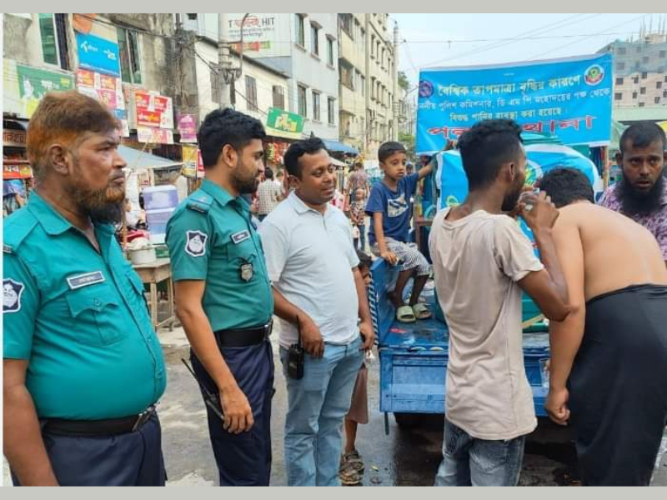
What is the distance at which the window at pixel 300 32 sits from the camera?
2211cm

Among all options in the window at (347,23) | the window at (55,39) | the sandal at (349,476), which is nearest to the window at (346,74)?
the window at (347,23)

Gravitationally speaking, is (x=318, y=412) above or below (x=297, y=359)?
below

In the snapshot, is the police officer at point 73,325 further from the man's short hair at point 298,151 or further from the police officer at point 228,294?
the man's short hair at point 298,151

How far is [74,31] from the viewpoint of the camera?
404 inches

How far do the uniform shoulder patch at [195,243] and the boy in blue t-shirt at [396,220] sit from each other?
2.13 metres

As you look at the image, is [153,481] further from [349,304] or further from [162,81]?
[162,81]

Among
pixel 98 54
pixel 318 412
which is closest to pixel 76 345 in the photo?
pixel 318 412

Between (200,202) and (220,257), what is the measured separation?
23cm

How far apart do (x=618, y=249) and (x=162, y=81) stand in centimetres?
1323

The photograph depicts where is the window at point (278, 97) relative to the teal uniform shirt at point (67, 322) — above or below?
above

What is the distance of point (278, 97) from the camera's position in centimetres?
2011

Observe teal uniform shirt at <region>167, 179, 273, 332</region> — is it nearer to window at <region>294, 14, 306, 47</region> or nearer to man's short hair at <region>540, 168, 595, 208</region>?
man's short hair at <region>540, 168, 595, 208</region>

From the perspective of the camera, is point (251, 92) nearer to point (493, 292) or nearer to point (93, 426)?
point (493, 292)

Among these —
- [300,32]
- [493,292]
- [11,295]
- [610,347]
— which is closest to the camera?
[11,295]
